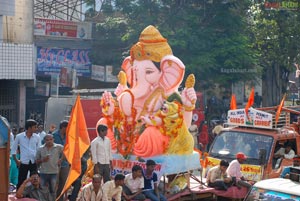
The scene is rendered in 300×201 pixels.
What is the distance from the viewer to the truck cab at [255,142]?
11.9 m

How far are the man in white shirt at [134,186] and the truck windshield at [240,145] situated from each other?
311 cm

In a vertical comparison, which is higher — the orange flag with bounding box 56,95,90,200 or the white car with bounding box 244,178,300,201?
the orange flag with bounding box 56,95,90,200

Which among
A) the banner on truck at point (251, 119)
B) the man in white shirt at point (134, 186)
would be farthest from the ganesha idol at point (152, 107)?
the banner on truck at point (251, 119)

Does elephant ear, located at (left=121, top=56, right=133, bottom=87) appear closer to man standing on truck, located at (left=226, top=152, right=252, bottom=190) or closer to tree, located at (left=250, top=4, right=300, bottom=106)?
man standing on truck, located at (left=226, top=152, right=252, bottom=190)

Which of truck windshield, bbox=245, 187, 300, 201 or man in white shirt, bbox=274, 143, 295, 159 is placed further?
man in white shirt, bbox=274, 143, 295, 159

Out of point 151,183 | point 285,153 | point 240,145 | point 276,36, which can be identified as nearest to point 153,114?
point 151,183

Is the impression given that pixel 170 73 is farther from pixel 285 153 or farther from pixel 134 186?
pixel 285 153

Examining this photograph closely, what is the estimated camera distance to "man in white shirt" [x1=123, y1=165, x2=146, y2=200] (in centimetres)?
960

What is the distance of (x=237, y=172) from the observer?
11383 mm

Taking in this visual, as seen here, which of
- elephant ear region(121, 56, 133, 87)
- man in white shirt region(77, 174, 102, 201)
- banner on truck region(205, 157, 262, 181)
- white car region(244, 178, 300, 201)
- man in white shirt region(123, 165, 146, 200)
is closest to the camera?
white car region(244, 178, 300, 201)

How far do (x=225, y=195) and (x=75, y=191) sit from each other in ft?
8.75

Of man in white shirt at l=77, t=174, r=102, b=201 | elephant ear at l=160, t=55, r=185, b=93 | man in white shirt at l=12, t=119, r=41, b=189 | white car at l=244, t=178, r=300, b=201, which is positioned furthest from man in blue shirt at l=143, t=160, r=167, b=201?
white car at l=244, t=178, r=300, b=201

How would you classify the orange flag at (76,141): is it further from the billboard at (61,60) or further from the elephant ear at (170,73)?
the billboard at (61,60)

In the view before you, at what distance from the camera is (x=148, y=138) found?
34.4ft
